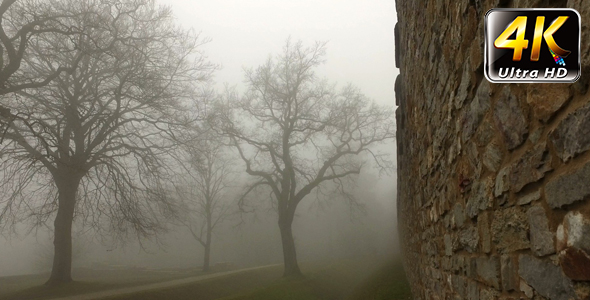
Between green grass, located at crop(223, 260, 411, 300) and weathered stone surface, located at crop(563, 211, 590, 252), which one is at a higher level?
weathered stone surface, located at crop(563, 211, 590, 252)

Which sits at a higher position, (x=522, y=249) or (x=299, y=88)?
(x=299, y=88)

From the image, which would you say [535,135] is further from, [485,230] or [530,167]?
[485,230]

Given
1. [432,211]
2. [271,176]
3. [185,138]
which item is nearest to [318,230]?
[271,176]

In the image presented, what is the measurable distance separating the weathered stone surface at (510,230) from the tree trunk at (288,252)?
17.2 metres

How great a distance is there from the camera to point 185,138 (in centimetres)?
1376

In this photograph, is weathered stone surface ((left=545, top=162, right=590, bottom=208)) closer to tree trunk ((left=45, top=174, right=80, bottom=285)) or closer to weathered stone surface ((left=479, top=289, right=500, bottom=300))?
weathered stone surface ((left=479, top=289, right=500, bottom=300))

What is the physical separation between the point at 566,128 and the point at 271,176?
2007 centimetres

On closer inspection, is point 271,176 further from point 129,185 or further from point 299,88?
point 129,185

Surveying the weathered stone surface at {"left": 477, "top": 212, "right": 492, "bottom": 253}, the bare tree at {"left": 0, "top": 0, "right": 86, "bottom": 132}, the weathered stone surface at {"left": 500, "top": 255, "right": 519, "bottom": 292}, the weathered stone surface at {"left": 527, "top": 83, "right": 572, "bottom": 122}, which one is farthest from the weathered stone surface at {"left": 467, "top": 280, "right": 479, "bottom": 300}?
the bare tree at {"left": 0, "top": 0, "right": 86, "bottom": 132}

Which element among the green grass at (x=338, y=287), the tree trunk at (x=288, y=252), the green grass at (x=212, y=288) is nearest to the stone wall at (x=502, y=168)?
the green grass at (x=338, y=287)

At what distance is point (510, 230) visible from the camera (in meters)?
1.83

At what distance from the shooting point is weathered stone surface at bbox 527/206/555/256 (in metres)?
1.45

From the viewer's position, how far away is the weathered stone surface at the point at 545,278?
1359mm

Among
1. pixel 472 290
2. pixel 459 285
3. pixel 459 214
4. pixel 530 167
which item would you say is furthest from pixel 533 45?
pixel 459 285
